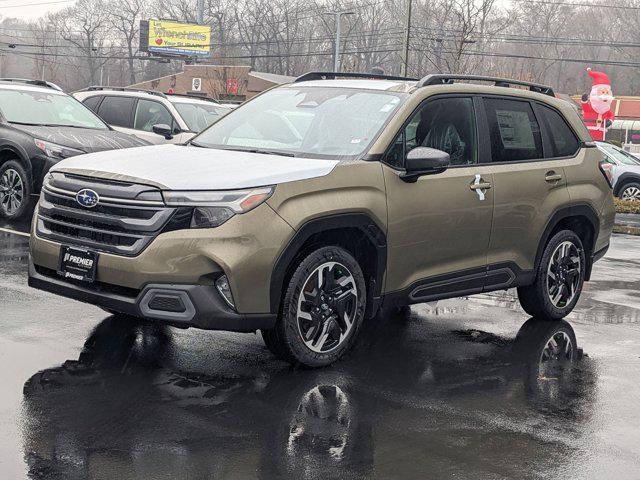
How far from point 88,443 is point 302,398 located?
1.39m

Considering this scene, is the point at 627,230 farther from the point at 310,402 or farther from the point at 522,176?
the point at 310,402

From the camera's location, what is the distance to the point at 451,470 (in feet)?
15.1

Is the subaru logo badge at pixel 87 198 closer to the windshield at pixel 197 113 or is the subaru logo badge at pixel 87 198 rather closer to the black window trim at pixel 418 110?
the black window trim at pixel 418 110

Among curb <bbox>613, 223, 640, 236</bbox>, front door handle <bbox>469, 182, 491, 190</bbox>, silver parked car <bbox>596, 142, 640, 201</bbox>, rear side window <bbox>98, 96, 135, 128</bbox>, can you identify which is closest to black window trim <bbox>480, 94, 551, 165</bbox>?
front door handle <bbox>469, 182, 491, 190</bbox>

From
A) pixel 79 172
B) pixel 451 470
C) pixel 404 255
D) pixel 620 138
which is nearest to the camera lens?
pixel 451 470

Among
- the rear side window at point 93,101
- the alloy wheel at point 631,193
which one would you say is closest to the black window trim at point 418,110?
the rear side window at point 93,101

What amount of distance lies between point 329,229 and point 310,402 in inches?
44.9

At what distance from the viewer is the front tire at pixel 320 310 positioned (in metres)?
5.97

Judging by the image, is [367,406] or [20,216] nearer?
[367,406]

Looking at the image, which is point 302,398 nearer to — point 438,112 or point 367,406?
point 367,406

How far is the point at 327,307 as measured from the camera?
6.16 m

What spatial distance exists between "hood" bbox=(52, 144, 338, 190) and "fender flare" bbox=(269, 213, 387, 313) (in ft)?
0.98

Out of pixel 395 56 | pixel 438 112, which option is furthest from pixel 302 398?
pixel 395 56

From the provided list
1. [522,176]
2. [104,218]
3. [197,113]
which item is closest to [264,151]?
[104,218]
